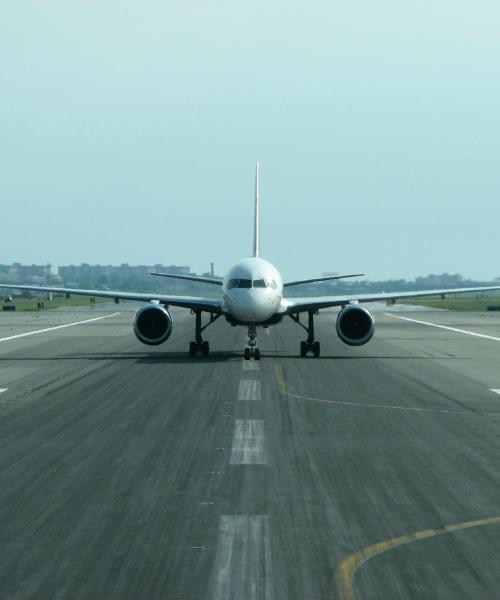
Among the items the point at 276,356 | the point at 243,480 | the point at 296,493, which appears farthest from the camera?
the point at 276,356

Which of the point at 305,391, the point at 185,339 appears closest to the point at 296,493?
the point at 305,391

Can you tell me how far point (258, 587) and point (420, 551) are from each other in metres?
2.20

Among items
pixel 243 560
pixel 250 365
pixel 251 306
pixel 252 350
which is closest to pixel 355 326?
pixel 252 350

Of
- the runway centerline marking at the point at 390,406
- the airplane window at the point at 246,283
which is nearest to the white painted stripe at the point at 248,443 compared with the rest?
the runway centerline marking at the point at 390,406

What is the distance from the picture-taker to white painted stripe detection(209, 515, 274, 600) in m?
9.24

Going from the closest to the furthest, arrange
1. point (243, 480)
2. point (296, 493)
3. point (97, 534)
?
point (97, 534) → point (296, 493) → point (243, 480)

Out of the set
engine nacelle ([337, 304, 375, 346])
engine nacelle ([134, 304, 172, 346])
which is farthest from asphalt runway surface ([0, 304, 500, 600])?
engine nacelle ([337, 304, 375, 346])

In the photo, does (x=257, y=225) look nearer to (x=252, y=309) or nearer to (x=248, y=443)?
(x=252, y=309)

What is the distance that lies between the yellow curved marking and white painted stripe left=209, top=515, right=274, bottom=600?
28.0 inches

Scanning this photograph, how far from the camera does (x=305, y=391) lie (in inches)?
1061

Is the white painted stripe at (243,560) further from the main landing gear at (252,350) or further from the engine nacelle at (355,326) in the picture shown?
the engine nacelle at (355,326)

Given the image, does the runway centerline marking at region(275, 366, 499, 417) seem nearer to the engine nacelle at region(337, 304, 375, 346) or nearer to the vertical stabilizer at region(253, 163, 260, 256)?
the engine nacelle at region(337, 304, 375, 346)

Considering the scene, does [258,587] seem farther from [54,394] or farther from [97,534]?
[54,394]

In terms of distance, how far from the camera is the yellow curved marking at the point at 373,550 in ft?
30.8
